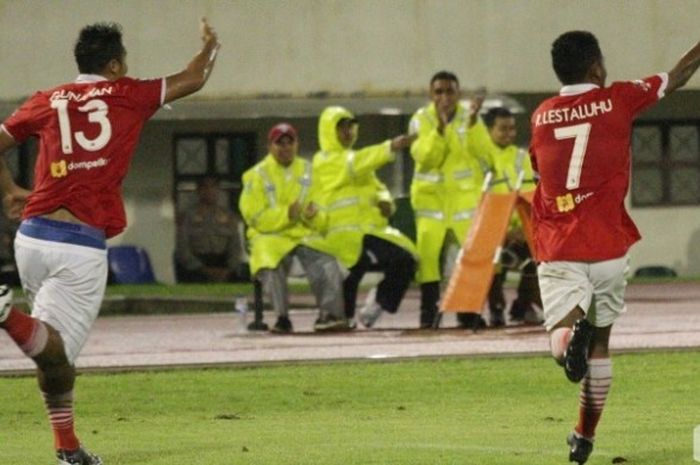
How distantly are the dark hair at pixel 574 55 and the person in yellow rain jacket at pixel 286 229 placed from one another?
10475mm

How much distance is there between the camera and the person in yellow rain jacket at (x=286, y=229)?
22.0 m

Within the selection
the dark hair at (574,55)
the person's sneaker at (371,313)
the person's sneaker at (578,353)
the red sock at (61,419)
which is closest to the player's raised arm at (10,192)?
the red sock at (61,419)

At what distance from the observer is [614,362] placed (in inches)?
701

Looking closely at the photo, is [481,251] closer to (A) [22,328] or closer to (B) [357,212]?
(B) [357,212]

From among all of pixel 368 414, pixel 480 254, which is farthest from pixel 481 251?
pixel 368 414

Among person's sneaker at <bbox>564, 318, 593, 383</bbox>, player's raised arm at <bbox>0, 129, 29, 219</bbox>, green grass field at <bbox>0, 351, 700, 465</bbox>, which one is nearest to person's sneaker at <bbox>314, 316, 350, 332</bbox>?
green grass field at <bbox>0, 351, 700, 465</bbox>

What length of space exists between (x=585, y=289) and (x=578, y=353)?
58cm

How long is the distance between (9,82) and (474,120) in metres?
16.9

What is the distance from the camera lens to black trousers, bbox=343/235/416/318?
2183cm

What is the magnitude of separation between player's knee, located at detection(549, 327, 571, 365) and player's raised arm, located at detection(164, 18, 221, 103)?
2184 mm

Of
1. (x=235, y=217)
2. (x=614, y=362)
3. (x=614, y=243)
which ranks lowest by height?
(x=235, y=217)

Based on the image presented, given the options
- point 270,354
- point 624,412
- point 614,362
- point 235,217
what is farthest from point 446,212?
point 235,217

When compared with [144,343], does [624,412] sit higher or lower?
higher

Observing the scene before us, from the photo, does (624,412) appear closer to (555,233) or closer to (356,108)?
(555,233)
